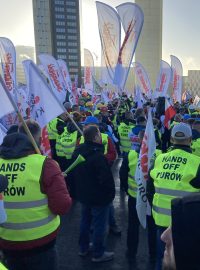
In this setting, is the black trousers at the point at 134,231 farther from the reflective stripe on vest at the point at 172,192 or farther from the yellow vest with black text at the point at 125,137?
the yellow vest with black text at the point at 125,137

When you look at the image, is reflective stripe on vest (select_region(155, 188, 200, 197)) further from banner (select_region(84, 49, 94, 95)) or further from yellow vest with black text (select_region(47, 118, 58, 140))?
banner (select_region(84, 49, 94, 95))

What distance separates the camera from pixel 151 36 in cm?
6438

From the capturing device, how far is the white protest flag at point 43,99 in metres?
4.18

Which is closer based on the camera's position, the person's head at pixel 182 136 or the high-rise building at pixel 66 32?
the person's head at pixel 182 136

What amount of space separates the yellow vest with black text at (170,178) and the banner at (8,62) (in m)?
5.88

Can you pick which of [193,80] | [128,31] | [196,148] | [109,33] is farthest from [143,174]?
[193,80]

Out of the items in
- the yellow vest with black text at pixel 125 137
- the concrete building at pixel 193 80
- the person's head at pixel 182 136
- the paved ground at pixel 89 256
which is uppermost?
the person's head at pixel 182 136

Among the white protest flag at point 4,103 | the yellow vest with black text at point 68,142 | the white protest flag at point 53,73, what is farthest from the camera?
the white protest flag at point 53,73

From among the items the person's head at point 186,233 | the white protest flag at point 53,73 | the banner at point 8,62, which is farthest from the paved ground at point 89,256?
the white protest flag at point 53,73

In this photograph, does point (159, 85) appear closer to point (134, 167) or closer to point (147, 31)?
point (134, 167)

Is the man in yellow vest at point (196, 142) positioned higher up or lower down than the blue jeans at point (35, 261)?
higher up

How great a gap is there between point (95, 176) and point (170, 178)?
1.34 m

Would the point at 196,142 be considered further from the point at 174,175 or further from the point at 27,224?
the point at 27,224

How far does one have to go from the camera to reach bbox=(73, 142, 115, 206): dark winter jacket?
401 cm
